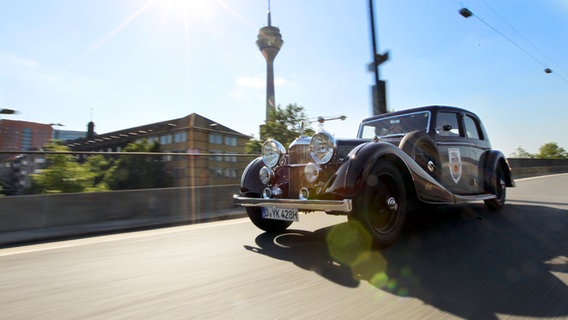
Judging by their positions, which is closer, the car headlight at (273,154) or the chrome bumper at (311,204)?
the chrome bumper at (311,204)

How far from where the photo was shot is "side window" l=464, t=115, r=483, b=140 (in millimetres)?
6129

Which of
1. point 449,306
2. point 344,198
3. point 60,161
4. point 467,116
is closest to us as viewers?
point 449,306

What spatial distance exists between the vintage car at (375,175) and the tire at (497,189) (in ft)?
0.22

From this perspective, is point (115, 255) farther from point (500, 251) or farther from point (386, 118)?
point (386, 118)

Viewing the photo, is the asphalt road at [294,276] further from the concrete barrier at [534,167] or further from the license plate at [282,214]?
the concrete barrier at [534,167]

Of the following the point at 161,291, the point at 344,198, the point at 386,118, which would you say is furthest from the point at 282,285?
the point at 386,118

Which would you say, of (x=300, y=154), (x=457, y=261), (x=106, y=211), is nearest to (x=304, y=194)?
(x=300, y=154)

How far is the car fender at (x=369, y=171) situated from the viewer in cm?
344

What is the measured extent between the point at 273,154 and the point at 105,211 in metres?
3.04

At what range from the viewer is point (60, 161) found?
5.71m

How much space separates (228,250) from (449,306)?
224 centimetres

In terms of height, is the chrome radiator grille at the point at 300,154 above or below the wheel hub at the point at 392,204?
above

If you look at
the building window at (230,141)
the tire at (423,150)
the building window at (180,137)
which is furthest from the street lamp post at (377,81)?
the building window at (230,141)

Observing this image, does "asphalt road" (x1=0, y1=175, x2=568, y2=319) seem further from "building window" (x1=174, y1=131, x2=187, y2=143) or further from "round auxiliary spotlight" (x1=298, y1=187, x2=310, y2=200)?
"building window" (x1=174, y1=131, x2=187, y2=143)
